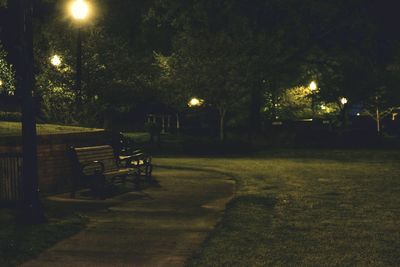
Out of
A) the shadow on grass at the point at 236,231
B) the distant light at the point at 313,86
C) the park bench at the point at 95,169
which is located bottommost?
the shadow on grass at the point at 236,231

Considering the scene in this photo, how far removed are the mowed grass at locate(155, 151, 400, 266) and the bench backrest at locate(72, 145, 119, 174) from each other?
2736 mm

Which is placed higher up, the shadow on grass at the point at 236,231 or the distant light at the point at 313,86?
the distant light at the point at 313,86

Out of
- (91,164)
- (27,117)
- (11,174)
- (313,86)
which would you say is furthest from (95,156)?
(313,86)

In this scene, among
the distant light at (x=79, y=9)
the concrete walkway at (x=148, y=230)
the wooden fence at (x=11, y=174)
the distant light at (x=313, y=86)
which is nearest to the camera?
the concrete walkway at (x=148, y=230)

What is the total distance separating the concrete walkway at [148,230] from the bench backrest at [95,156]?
2.84 ft

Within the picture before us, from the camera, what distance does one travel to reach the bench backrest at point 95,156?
41.7 ft

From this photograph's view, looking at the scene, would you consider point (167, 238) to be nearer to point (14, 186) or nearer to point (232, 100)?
point (14, 186)

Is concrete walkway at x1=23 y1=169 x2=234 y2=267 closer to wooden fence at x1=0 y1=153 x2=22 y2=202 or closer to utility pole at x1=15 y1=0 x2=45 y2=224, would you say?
utility pole at x1=15 y1=0 x2=45 y2=224

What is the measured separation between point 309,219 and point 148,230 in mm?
2654

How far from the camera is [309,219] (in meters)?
10.1

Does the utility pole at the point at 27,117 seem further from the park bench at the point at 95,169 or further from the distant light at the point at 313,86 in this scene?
the distant light at the point at 313,86

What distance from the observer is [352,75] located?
36719mm

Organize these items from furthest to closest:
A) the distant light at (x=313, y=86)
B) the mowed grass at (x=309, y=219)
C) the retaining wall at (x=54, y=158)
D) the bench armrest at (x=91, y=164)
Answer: the distant light at (x=313, y=86) < the retaining wall at (x=54, y=158) < the bench armrest at (x=91, y=164) < the mowed grass at (x=309, y=219)

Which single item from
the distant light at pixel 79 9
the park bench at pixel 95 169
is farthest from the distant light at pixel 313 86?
the park bench at pixel 95 169
